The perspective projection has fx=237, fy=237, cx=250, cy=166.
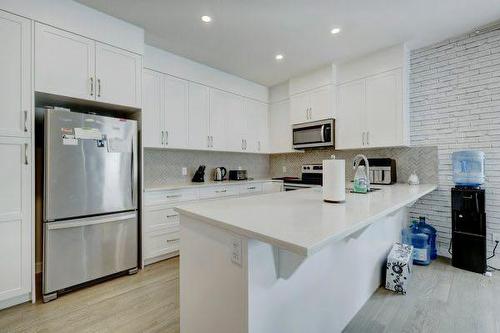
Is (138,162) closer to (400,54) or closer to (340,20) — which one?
(340,20)

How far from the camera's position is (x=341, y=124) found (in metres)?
3.57

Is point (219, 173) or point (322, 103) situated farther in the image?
point (219, 173)

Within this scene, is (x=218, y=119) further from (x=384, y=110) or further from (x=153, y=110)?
(x=384, y=110)

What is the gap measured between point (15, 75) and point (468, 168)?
14.9 ft

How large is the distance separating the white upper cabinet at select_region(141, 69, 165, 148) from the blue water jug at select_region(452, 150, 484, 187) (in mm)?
3599

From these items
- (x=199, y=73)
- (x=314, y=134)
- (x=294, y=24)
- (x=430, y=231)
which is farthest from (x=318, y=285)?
(x=199, y=73)

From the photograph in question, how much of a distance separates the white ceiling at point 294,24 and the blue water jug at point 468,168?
1393 millimetres

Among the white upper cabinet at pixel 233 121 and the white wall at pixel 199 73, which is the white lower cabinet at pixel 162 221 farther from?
the white wall at pixel 199 73

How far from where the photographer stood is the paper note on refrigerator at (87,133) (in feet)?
7.11

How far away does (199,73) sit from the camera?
352 centimetres

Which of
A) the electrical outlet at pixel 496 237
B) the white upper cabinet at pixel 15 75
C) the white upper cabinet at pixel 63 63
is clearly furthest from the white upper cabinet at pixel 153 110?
the electrical outlet at pixel 496 237

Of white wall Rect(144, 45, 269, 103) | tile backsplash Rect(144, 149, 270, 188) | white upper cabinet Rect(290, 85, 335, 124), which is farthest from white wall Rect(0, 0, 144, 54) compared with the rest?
white upper cabinet Rect(290, 85, 335, 124)

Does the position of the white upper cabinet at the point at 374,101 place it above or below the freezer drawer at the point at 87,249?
above

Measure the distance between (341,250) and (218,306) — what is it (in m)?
0.94
